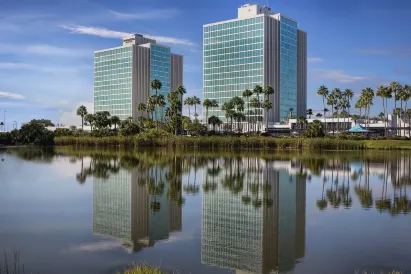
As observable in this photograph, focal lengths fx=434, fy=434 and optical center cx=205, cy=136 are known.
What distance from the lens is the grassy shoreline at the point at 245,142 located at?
105562mm

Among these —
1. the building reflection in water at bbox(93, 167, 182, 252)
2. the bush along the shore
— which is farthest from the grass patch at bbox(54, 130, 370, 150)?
the building reflection in water at bbox(93, 167, 182, 252)

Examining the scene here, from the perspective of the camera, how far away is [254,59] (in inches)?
7195

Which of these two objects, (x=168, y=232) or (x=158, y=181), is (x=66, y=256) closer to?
(x=168, y=232)

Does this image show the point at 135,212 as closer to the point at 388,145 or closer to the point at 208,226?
the point at 208,226

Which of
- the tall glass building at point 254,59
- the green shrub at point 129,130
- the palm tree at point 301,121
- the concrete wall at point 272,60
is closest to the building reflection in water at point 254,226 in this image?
the green shrub at point 129,130

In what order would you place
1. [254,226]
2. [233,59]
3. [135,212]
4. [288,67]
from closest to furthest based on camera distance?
[254,226]
[135,212]
[233,59]
[288,67]

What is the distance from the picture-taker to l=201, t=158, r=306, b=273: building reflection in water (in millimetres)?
15781

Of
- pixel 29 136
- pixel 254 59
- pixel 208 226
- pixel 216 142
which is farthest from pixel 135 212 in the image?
pixel 254 59

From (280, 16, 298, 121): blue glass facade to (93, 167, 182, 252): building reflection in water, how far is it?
156 meters

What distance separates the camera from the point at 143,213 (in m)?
24.1

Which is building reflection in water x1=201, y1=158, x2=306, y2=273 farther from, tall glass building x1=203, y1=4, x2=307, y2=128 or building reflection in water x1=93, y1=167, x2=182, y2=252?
tall glass building x1=203, y1=4, x2=307, y2=128

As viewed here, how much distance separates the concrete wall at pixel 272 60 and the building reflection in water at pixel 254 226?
147 meters

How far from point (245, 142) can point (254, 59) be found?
256 feet

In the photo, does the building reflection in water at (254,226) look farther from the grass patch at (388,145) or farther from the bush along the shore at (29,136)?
the bush along the shore at (29,136)
